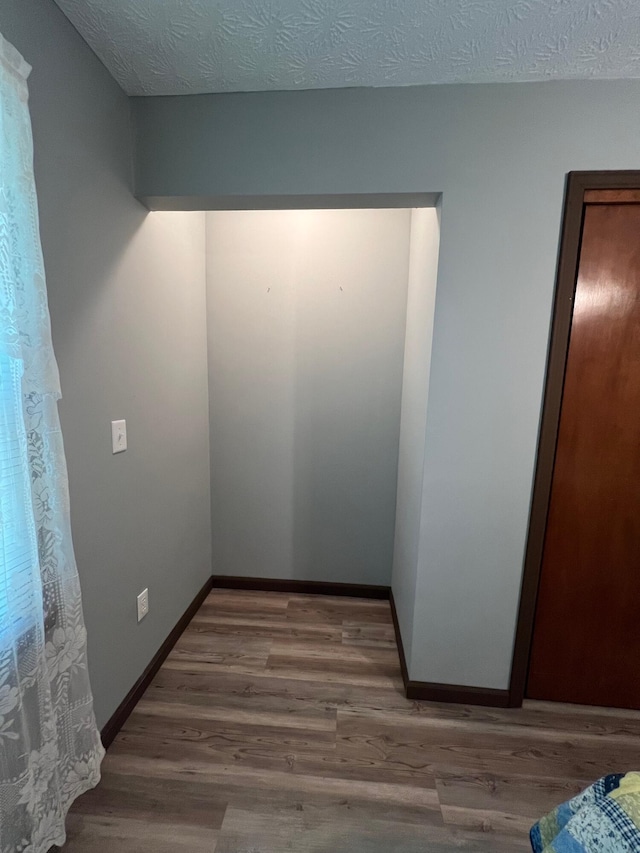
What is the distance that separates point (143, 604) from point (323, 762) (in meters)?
0.94

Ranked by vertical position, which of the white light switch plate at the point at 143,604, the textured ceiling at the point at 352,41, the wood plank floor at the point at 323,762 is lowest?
the wood plank floor at the point at 323,762

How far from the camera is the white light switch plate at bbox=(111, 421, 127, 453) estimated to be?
1.43m

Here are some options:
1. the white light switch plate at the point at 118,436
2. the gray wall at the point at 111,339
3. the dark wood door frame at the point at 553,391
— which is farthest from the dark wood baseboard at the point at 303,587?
the white light switch plate at the point at 118,436

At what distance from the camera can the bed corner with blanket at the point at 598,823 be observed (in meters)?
0.69

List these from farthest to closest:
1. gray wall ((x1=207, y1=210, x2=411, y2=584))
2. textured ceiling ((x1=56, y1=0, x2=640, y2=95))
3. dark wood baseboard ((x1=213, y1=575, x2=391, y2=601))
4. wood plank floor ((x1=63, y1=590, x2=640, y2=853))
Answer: dark wood baseboard ((x1=213, y1=575, x2=391, y2=601)), gray wall ((x1=207, y1=210, x2=411, y2=584)), wood plank floor ((x1=63, y1=590, x2=640, y2=853)), textured ceiling ((x1=56, y1=0, x2=640, y2=95))

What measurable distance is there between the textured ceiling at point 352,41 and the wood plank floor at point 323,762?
239 centimetres

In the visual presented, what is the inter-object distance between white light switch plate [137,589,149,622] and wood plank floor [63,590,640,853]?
0.35 meters

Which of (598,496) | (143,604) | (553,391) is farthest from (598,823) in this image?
(143,604)

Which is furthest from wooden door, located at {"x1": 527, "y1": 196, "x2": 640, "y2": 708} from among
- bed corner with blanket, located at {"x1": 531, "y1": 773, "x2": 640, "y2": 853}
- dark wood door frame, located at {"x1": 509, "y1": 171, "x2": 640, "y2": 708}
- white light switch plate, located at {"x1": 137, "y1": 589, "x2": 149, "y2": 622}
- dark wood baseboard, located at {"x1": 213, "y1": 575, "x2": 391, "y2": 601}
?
white light switch plate, located at {"x1": 137, "y1": 589, "x2": 149, "y2": 622}

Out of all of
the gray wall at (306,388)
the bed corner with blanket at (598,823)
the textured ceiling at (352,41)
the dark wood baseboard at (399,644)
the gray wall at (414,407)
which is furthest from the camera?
the gray wall at (306,388)

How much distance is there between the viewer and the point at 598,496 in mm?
1508

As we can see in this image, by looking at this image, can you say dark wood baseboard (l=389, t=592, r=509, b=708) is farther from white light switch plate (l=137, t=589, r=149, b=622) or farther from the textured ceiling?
the textured ceiling

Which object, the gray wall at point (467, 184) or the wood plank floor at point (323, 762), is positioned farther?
the gray wall at point (467, 184)

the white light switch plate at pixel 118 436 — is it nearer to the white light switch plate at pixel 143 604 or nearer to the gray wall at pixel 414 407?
the white light switch plate at pixel 143 604
